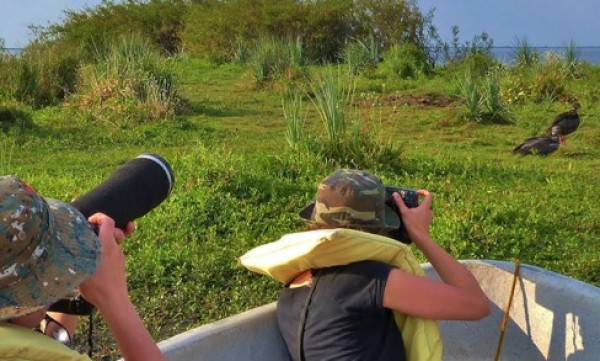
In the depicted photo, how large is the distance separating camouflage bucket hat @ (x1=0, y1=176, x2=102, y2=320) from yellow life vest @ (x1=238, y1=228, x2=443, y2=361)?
91cm

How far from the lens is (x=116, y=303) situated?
1.75 meters

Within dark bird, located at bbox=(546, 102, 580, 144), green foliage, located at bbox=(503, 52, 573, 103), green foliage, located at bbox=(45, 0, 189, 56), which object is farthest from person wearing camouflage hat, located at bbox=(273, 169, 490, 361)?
green foliage, located at bbox=(45, 0, 189, 56)

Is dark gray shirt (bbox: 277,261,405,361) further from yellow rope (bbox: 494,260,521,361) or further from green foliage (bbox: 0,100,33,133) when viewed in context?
green foliage (bbox: 0,100,33,133)

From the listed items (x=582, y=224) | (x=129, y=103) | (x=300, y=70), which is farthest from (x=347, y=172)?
(x=300, y=70)

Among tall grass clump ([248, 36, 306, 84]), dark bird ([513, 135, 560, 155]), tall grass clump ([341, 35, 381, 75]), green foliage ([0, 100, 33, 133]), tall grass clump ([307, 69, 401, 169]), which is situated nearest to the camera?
tall grass clump ([307, 69, 401, 169])

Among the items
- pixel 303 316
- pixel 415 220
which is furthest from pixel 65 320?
pixel 415 220

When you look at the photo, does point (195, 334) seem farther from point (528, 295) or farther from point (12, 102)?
point (12, 102)

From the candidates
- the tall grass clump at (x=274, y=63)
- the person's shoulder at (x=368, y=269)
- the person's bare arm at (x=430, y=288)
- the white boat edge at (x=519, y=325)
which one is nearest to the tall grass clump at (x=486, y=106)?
the tall grass clump at (x=274, y=63)

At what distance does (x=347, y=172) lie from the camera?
271 cm

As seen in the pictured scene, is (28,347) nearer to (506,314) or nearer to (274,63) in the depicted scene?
(506,314)

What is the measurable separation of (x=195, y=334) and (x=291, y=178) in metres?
4.13

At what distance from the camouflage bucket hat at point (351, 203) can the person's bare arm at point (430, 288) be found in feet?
0.35

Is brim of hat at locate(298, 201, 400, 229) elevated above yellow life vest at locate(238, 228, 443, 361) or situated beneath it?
elevated above

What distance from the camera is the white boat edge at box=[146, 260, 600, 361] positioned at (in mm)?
2922
